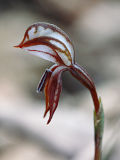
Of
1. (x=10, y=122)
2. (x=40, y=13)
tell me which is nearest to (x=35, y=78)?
(x=10, y=122)

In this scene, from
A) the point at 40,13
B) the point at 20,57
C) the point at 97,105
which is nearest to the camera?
the point at 97,105

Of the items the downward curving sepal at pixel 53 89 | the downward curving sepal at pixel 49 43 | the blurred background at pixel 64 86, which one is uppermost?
the blurred background at pixel 64 86

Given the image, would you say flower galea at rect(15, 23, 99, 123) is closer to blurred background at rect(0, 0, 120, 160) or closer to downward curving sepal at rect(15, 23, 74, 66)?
downward curving sepal at rect(15, 23, 74, 66)

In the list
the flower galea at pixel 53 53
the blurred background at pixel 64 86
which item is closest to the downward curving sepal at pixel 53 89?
the flower galea at pixel 53 53

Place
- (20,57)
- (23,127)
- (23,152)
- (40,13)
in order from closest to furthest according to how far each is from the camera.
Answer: (23,152) < (23,127) < (20,57) < (40,13)

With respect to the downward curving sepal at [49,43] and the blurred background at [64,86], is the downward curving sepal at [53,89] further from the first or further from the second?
the blurred background at [64,86]

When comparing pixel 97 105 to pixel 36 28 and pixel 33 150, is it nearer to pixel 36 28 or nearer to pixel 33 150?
pixel 36 28

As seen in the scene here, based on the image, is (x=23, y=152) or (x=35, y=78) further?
(x=35, y=78)
